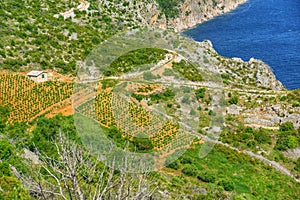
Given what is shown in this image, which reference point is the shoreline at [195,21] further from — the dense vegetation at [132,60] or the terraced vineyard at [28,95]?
the terraced vineyard at [28,95]

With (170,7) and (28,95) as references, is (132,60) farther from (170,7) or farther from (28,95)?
(170,7)

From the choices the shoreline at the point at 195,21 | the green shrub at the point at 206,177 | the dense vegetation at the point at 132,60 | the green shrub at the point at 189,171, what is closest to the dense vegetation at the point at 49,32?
the dense vegetation at the point at 132,60

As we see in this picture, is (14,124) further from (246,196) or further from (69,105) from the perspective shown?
(246,196)

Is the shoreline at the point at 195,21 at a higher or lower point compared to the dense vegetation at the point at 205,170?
higher

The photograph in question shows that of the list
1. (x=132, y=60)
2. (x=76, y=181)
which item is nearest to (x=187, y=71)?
(x=132, y=60)

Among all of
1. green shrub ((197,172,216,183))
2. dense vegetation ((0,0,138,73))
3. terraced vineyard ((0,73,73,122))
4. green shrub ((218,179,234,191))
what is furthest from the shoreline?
green shrub ((218,179,234,191))

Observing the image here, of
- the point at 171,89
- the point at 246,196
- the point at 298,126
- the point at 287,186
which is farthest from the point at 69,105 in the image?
the point at 298,126

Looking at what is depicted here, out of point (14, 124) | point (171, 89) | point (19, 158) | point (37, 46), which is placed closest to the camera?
point (19, 158)
